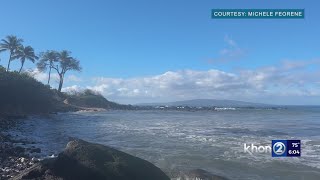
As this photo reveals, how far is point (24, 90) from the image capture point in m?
39.8

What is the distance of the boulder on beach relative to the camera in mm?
8500

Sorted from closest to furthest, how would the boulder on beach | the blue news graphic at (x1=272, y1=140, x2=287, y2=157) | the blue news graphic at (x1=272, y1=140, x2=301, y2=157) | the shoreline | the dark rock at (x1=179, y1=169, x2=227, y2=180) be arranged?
the boulder on beach → the shoreline → the dark rock at (x1=179, y1=169, x2=227, y2=180) → the blue news graphic at (x1=272, y1=140, x2=287, y2=157) → the blue news graphic at (x1=272, y1=140, x2=301, y2=157)

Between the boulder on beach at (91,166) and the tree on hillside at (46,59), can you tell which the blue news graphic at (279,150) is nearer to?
the boulder on beach at (91,166)

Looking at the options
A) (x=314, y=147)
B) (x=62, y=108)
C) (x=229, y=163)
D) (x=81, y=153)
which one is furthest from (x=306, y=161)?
(x=62, y=108)

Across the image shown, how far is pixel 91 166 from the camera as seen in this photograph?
8906 mm

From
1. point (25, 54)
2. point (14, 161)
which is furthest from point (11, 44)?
point (14, 161)

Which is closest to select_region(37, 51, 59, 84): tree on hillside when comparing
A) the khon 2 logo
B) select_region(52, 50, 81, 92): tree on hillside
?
select_region(52, 50, 81, 92): tree on hillside

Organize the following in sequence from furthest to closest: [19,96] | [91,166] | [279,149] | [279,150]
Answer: [19,96] < [279,149] < [279,150] < [91,166]

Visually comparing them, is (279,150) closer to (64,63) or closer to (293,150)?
(293,150)

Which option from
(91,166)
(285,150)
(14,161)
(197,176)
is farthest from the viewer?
(285,150)

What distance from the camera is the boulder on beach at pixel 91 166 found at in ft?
27.9

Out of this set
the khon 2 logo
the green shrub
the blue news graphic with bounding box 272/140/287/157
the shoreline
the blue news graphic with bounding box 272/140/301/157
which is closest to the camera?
the shoreline

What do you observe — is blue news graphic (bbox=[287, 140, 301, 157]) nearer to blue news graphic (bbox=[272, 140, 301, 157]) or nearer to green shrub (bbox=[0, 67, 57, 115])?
blue news graphic (bbox=[272, 140, 301, 157])

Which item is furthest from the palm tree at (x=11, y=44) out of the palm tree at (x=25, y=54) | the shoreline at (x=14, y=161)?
the shoreline at (x=14, y=161)
